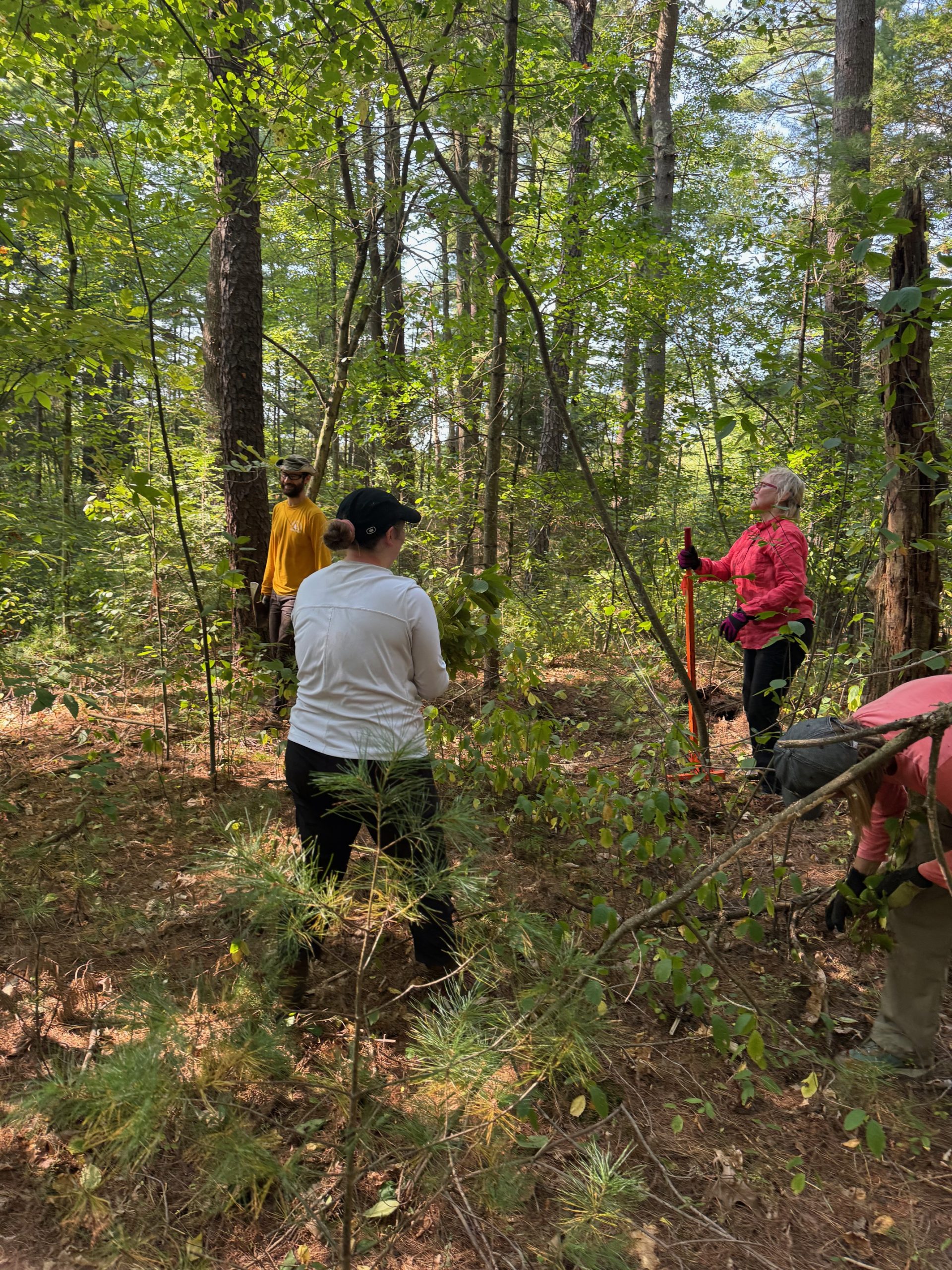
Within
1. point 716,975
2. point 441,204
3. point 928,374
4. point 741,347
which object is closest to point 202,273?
point 741,347

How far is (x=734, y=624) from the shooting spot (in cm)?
466

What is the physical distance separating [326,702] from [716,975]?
2128 mm

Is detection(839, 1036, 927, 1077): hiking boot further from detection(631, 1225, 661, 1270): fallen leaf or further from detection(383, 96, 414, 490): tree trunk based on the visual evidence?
detection(383, 96, 414, 490): tree trunk

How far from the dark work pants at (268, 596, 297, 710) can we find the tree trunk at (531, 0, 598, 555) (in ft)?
8.19

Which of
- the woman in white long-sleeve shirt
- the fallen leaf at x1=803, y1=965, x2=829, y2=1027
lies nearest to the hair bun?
the woman in white long-sleeve shirt

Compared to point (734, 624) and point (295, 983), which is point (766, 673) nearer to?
point (734, 624)

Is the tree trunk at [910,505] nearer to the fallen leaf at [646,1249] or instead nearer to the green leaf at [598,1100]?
the green leaf at [598,1100]

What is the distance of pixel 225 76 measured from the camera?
4590 mm

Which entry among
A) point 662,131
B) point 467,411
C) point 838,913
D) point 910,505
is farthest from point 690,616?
point 662,131

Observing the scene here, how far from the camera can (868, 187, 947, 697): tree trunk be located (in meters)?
3.55


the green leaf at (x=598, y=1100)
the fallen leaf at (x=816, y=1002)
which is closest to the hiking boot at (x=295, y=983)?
the green leaf at (x=598, y=1100)

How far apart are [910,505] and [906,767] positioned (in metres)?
1.85

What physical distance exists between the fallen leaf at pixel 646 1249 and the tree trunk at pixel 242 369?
4.78 m

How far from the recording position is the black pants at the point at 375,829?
212cm
